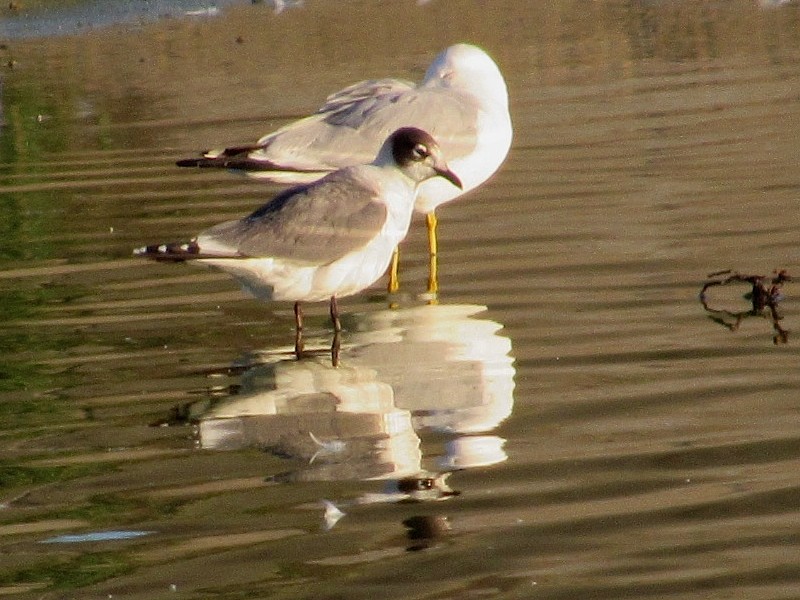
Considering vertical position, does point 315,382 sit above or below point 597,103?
below

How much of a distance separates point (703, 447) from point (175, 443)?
1641mm

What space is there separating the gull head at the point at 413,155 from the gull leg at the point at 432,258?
2.02 feet

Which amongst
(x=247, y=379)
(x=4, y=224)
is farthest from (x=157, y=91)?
(x=247, y=379)

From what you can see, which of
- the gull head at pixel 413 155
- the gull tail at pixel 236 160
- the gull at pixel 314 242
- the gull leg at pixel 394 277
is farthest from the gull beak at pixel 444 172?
the gull tail at pixel 236 160

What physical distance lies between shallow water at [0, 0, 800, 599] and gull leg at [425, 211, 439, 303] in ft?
0.20

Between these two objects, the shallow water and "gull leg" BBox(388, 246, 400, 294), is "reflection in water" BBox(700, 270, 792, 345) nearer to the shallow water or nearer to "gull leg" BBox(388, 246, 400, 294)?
the shallow water

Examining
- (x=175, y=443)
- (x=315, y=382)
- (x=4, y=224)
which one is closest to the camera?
(x=175, y=443)

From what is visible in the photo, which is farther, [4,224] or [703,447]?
[4,224]

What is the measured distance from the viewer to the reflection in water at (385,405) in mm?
5551

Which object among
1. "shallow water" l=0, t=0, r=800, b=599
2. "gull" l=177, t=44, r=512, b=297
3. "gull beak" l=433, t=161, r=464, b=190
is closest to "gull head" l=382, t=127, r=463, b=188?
"gull beak" l=433, t=161, r=464, b=190

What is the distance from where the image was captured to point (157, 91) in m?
15.4

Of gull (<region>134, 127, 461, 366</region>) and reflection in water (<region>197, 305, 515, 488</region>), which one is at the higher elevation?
gull (<region>134, 127, 461, 366</region>)

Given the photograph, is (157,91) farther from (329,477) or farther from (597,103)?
(329,477)

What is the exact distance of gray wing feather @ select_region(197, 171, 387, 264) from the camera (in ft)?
23.2
